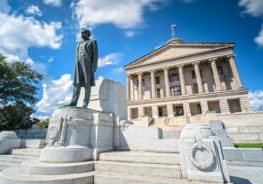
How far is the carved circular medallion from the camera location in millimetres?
3364

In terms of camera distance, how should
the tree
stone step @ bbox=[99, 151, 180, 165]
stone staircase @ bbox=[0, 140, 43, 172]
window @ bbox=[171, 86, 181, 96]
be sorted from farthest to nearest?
window @ bbox=[171, 86, 181, 96] → the tree → stone staircase @ bbox=[0, 140, 43, 172] → stone step @ bbox=[99, 151, 180, 165]

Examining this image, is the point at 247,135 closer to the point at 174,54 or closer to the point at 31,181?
the point at 31,181

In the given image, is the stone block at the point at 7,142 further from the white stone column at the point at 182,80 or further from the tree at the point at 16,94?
the white stone column at the point at 182,80

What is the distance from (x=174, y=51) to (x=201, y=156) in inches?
1725

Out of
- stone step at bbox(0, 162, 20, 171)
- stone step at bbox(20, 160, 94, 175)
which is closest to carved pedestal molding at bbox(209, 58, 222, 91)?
stone step at bbox(20, 160, 94, 175)

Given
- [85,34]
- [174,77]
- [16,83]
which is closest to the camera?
[85,34]

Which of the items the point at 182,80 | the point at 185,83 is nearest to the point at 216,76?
the point at 182,80

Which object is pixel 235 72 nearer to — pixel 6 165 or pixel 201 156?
pixel 201 156

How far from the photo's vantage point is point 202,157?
11.3 feet

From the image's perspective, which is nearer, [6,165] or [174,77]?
[6,165]

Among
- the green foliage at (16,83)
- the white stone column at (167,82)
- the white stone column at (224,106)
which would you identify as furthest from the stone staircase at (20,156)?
the white stone column at (224,106)

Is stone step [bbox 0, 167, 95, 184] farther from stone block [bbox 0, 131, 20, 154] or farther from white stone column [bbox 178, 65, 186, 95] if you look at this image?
white stone column [bbox 178, 65, 186, 95]

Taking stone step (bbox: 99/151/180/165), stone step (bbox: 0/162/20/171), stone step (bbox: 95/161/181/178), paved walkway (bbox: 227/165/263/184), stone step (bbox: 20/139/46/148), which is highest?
stone step (bbox: 20/139/46/148)

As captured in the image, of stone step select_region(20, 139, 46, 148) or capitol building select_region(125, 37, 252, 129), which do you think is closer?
stone step select_region(20, 139, 46, 148)
